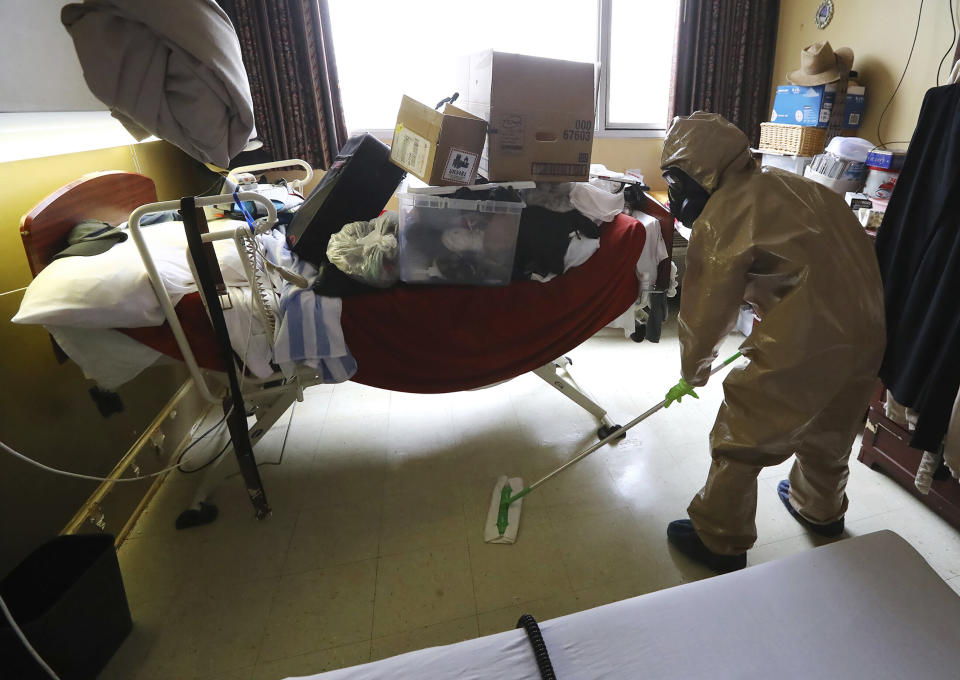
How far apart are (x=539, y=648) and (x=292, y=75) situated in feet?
11.0

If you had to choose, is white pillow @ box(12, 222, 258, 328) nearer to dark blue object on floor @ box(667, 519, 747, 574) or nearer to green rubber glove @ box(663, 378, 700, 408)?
green rubber glove @ box(663, 378, 700, 408)

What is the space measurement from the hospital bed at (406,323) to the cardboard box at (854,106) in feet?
5.63

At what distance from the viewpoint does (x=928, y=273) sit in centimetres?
145

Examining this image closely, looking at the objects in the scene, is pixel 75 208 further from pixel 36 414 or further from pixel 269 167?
pixel 269 167

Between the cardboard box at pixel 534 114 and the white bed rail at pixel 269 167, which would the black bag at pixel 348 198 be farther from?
the white bed rail at pixel 269 167

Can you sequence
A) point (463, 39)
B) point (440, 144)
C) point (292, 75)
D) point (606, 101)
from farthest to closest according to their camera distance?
point (606, 101), point (463, 39), point (292, 75), point (440, 144)

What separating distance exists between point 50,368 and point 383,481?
1.18m

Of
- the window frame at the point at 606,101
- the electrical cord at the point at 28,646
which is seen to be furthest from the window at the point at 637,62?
the electrical cord at the point at 28,646

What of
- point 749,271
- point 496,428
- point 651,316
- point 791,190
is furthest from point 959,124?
point 496,428

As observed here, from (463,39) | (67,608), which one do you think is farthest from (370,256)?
(463,39)

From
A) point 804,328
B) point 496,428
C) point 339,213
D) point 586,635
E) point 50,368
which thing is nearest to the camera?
point 586,635

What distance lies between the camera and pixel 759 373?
1332mm

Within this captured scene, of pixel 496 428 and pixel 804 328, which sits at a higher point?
pixel 804 328

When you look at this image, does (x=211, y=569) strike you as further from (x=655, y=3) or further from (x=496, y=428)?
(x=655, y=3)
